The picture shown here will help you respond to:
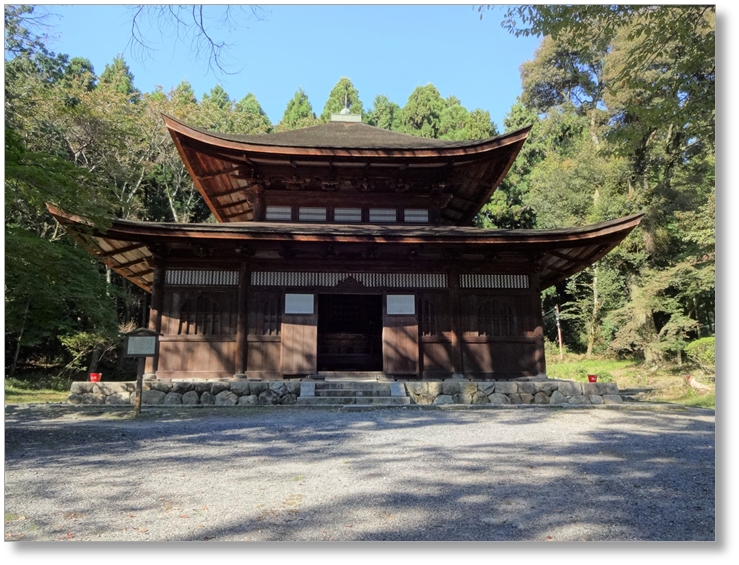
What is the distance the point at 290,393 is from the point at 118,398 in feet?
11.9

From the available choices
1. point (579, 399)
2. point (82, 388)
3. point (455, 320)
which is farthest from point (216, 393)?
point (579, 399)

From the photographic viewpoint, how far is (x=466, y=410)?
29.6ft

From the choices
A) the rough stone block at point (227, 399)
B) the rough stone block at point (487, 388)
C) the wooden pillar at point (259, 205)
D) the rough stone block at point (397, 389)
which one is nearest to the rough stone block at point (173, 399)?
the rough stone block at point (227, 399)

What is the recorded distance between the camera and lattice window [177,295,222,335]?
10906 millimetres

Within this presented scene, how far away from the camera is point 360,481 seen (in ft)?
13.5

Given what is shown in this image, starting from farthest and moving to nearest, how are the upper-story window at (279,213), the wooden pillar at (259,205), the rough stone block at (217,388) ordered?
1. the upper-story window at (279,213)
2. the wooden pillar at (259,205)
3. the rough stone block at (217,388)

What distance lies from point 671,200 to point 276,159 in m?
17.7

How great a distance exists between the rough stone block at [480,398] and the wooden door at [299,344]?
3.61m

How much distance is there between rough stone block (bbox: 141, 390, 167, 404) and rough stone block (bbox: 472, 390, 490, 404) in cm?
644

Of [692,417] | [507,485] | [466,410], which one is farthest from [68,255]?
[692,417]

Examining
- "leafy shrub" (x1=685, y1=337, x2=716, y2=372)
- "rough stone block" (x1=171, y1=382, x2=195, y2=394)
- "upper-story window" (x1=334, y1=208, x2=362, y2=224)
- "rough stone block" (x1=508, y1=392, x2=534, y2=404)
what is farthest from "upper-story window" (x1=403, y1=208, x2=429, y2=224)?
"leafy shrub" (x1=685, y1=337, x2=716, y2=372)

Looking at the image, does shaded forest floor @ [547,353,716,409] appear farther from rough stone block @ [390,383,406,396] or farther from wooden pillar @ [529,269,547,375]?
rough stone block @ [390,383,406,396]

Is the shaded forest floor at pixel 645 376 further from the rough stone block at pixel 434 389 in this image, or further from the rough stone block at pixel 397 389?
the rough stone block at pixel 397 389

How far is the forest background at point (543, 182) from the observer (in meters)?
6.17
